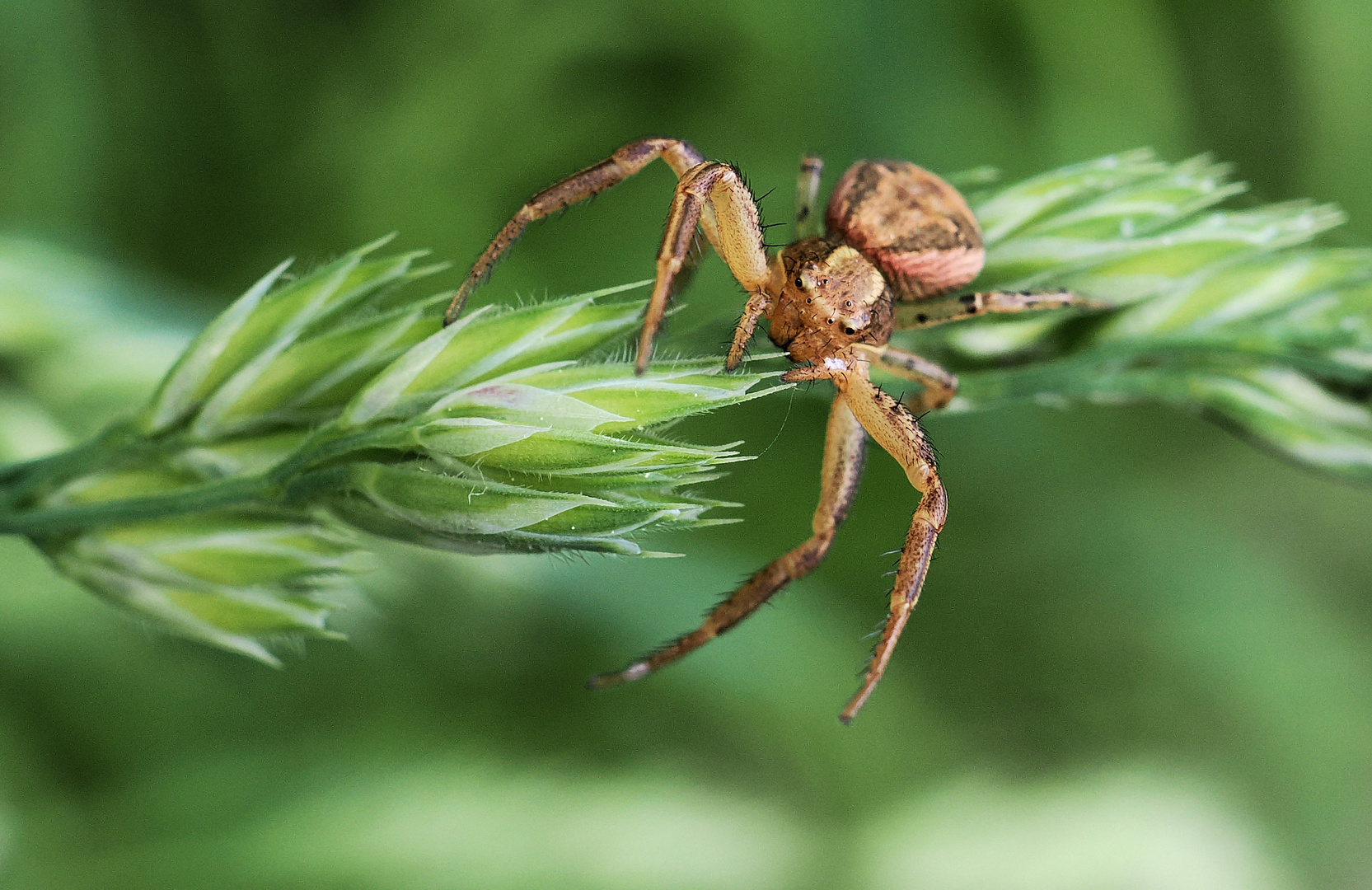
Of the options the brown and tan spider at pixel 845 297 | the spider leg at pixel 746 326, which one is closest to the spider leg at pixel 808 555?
the brown and tan spider at pixel 845 297

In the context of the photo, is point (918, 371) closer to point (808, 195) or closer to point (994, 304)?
point (994, 304)

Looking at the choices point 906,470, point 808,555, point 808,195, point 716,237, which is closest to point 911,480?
point 906,470

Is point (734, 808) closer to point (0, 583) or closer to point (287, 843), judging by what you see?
point (287, 843)

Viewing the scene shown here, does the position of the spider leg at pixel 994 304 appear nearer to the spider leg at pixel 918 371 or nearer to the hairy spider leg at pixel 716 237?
the spider leg at pixel 918 371

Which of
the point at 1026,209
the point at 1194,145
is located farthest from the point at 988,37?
the point at 1026,209

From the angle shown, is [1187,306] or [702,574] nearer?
[1187,306]

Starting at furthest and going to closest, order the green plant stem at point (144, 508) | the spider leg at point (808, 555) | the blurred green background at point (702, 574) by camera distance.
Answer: the blurred green background at point (702, 574) → the spider leg at point (808, 555) → the green plant stem at point (144, 508)

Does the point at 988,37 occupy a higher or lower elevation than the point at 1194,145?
higher
